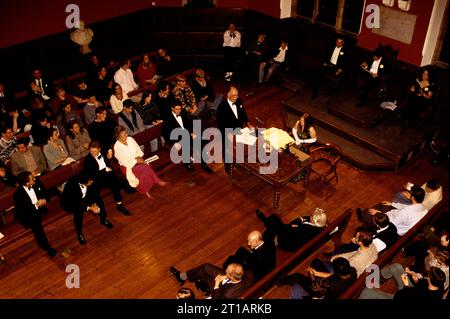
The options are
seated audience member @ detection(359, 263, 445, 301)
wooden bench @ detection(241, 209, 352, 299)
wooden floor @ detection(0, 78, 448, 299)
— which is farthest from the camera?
wooden floor @ detection(0, 78, 448, 299)

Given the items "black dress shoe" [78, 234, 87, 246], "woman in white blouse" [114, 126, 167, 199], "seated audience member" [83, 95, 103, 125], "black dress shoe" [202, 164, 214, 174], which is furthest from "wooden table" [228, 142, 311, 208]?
"seated audience member" [83, 95, 103, 125]

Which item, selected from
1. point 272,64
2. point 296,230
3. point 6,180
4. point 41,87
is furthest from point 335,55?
point 6,180

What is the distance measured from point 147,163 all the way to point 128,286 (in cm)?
204

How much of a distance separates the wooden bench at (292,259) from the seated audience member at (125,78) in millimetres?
4904

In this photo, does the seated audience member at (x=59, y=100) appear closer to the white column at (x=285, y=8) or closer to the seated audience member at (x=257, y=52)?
the seated audience member at (x=257, y=52)

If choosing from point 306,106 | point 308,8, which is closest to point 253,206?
point 306,106

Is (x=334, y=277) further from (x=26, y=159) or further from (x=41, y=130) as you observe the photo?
(x=41, y=130)

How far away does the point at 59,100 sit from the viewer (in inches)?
314

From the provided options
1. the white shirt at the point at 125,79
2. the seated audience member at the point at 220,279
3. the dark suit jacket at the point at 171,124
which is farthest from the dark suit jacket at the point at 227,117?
the seated audience member at the point at 220,279

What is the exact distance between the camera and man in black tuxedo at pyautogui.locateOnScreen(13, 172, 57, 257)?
559 centimetres

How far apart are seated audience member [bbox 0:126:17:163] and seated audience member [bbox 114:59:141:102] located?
2480 millimetres

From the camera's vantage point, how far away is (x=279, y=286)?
18.6ft

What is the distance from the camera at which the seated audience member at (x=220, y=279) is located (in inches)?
188

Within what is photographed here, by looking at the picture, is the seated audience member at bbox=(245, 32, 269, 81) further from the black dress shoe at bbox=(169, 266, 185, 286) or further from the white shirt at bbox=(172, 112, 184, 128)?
the black dress shoe at bbox=(169, 266, 185, 286)
